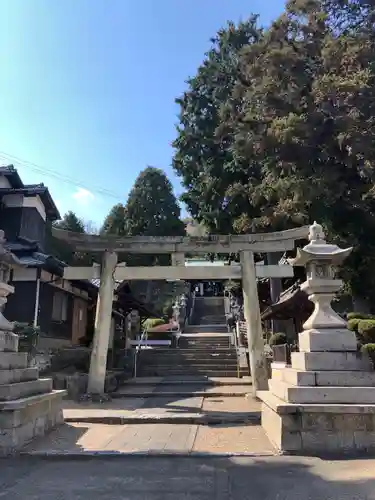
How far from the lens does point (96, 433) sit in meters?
7.93

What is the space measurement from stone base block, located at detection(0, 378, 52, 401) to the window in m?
10.6

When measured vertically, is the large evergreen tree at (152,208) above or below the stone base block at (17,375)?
above

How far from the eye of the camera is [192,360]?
61.7ft

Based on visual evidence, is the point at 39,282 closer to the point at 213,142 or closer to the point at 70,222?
the point at 213,142

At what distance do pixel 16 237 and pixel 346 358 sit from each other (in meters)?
15.2

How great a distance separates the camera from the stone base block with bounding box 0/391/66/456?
238 inches

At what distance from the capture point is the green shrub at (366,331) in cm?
1026

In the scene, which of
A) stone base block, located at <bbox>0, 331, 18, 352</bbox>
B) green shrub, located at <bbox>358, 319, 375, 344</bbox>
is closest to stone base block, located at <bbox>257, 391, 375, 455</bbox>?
stone base block, located at <bbox>0, 331, 18, 352</bbox>

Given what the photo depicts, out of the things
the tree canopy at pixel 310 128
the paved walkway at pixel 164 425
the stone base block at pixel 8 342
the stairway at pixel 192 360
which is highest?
the tree canopy at pixel 310 128

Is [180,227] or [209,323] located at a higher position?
[180,227]

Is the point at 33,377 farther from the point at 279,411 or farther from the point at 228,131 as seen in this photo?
the point at 228,131

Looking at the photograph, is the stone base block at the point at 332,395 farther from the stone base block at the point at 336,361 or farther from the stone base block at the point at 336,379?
the stone base block at the point at 336,361

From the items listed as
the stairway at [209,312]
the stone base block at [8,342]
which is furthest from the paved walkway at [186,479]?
the stairway at [209,312]

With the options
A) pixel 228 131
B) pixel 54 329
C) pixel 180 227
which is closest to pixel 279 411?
pixel 54 329
